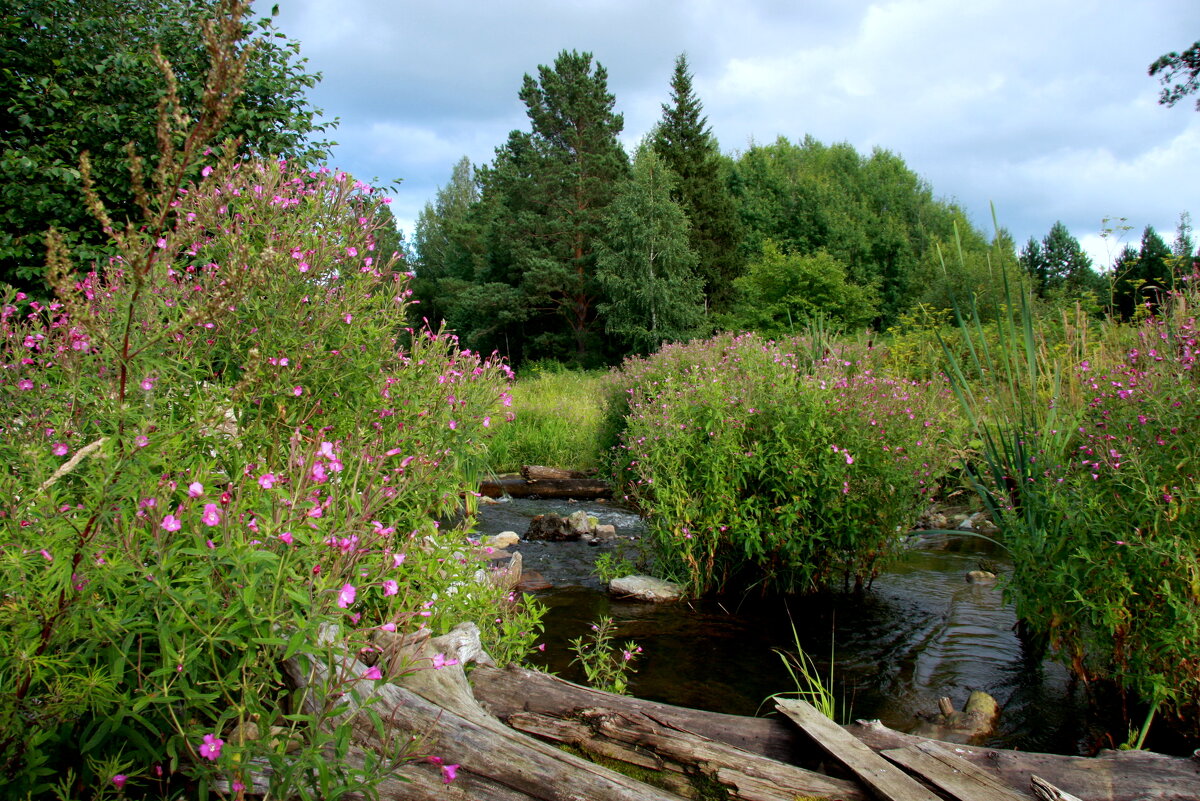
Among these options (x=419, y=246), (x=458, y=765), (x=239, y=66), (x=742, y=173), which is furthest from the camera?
(x=419, y=246)

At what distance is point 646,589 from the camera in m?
6.44

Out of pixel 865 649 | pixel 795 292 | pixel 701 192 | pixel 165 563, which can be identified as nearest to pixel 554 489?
pixel 865 649

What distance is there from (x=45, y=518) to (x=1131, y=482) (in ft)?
13.5

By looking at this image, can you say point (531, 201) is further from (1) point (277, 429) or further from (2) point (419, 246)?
(1) point (277, 429)

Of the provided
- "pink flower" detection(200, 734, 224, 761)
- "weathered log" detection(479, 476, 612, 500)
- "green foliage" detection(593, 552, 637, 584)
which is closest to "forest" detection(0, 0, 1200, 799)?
"pink flower" detection(200, 734, 224, 761)

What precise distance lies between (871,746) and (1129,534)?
1613 mm

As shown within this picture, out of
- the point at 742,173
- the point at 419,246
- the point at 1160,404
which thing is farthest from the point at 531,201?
the point at 1160,404

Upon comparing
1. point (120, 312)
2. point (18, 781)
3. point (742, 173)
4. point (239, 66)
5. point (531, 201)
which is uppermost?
point (742, 173)

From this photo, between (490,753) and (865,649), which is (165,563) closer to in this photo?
(490,753)

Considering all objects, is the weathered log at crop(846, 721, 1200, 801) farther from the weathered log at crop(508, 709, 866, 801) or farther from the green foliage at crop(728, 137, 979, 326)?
the green foliage at crop(728, 137, 979, 326)

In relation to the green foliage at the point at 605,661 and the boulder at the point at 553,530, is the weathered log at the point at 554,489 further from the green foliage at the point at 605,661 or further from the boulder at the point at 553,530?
the green foliage at the point at 605,661


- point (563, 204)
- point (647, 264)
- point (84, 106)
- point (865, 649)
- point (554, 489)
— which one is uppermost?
point (563, 204)

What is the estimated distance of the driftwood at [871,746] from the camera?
8.81 feet

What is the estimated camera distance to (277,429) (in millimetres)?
3021
